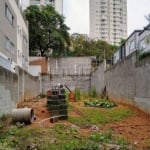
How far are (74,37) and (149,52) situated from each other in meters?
55.4

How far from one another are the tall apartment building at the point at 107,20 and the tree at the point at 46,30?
2081 inches

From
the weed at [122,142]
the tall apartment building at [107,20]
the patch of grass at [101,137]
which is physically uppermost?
the tall apartment building at [107,20]

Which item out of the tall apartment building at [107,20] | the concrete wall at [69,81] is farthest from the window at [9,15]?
the tall apartment building at [107,20]

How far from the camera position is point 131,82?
18.5m

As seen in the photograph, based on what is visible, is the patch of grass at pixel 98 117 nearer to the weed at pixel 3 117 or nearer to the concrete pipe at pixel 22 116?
the concrete pipe at pixel 22 116

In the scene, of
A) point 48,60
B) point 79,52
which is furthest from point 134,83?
point 79,52

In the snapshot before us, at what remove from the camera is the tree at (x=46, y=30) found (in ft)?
192

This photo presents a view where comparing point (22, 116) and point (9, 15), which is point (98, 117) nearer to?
point (22, 116)

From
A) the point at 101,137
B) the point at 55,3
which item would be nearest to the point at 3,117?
the point at 101,137

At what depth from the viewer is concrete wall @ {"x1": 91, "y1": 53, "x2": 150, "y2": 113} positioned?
1521 centimetres

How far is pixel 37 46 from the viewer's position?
2382 inches

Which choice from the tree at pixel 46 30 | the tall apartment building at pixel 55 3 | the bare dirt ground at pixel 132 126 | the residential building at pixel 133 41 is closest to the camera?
the bare dirt ground at pixel 132 126

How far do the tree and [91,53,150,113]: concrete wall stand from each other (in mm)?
33487

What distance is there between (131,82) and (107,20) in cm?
9996
